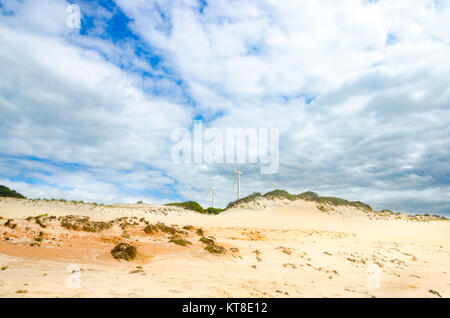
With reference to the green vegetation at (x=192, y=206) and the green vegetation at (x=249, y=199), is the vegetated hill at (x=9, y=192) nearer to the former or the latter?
the green vegetation at (x=192, y=206)

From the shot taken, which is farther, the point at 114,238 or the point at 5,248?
the point at 114,238

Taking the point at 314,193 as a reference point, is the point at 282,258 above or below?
below

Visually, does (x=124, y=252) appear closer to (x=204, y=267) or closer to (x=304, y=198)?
(x=204, y=267)

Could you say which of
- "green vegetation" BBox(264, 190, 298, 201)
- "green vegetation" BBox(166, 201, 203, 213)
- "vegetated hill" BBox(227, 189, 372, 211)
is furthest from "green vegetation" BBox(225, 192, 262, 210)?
"green vegetation" BBox(166, 201, 203, 213)

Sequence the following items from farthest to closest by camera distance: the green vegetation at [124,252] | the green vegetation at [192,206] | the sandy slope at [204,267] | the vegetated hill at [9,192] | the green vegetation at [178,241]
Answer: the green vegetation at [192,206], the vegetated hill at [9,192], the green vegetation at [178,241], the green vegetation at [124,252], the sandy slope at [204,267]

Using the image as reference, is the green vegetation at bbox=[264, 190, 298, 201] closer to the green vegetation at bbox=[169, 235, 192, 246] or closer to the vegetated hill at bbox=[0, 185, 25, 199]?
the green vegetation at bbox=[169, 235, 192, 246]

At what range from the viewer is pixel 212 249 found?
1355cm

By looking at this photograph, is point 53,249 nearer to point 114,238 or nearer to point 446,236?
point 114,238

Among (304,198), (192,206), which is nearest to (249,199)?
(304,198)

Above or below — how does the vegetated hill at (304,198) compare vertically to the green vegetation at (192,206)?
above

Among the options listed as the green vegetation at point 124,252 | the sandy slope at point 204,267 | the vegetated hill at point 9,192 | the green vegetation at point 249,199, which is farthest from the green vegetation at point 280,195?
the vegetated hill at point 9,192

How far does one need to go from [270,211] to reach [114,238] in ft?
91.4
